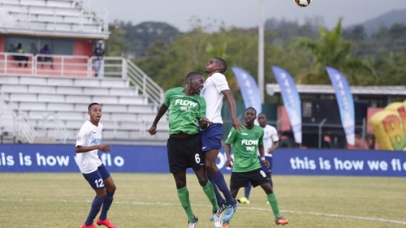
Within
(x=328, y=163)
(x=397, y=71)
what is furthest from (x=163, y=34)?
(x=328, y=163)

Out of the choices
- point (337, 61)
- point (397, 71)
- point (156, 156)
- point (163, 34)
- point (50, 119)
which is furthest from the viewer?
point (163, 34)

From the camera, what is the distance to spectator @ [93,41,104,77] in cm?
4978

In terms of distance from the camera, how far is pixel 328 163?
3631 cm

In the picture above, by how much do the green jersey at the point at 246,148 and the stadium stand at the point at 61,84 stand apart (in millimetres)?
22804

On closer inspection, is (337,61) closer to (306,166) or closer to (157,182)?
(306,166)

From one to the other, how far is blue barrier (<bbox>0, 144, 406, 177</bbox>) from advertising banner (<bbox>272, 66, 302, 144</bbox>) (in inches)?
321

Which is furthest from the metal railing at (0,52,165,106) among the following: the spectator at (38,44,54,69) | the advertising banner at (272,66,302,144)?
the advertising banner at (272,66,302,144)

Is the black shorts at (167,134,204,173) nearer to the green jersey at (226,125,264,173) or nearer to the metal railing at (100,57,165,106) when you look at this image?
the green jersey at (226,125,264,173)

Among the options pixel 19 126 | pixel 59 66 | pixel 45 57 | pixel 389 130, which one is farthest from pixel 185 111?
pixel 59 66

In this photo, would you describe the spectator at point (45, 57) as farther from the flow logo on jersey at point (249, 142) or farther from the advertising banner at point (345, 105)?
the flow logo on jersey at point (249, 142)

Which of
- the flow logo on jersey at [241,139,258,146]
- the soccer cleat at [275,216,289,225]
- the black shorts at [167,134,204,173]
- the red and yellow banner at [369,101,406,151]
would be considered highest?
the black shorts at [167,134,204,173]

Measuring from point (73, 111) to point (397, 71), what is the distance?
4475cm

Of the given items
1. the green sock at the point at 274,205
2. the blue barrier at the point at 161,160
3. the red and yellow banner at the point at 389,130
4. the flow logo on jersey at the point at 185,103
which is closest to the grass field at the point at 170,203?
the green sock at the point at 274,205

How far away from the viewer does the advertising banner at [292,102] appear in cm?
4516
